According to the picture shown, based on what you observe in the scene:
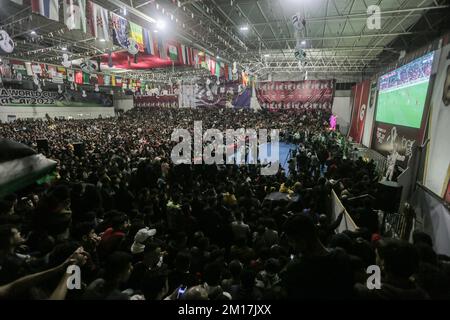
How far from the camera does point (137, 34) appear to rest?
9500 mm

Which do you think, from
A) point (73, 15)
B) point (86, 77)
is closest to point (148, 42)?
point (73, 15)

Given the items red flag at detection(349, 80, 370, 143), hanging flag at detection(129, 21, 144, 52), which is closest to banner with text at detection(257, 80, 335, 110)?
red flag at detection(349, 80, 370, 143)

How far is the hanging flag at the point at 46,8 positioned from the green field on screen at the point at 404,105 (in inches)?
400

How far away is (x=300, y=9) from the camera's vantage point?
33.5 feet

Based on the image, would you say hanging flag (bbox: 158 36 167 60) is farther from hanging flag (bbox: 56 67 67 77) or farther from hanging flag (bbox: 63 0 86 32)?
hanging flag (bbox: 56 67 67 77)

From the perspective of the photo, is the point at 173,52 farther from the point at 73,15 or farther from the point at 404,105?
the point at 404,105

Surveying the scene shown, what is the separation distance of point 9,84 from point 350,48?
1180 inches

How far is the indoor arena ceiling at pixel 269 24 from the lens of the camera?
9.90 m

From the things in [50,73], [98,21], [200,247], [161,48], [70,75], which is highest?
[98,21]

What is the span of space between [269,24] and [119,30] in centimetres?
704

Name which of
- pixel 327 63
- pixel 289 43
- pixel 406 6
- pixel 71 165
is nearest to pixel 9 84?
pixel 71 165

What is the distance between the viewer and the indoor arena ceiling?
9898 mm
